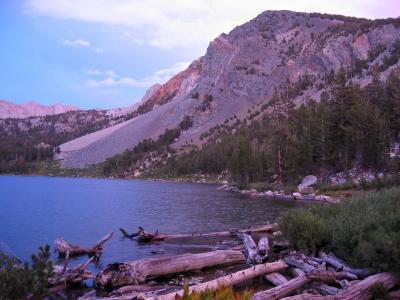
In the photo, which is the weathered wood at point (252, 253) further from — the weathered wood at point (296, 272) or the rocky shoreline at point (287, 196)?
the rocky shoreline at point (287, 196)

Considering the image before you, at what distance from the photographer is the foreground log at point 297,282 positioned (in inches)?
587

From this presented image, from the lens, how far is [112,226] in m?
41.3

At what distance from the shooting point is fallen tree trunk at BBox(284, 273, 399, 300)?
1439cm

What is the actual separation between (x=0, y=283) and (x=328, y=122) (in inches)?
2804

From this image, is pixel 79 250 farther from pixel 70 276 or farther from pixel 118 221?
pixel 118 221

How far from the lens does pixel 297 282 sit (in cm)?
1653

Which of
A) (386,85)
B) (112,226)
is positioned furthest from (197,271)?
(386,85)

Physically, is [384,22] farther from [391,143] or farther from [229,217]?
[229,217]

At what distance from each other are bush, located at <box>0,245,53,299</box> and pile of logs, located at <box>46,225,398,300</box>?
3.35 metres

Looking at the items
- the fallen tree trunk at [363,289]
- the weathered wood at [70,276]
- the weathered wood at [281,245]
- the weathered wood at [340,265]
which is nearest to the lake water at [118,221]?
the weathered wood at [70,276]

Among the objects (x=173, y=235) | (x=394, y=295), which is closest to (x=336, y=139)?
(x=173, y=235)

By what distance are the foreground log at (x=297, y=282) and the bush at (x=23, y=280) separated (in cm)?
663

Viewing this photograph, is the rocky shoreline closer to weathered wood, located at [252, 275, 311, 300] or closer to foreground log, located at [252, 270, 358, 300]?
foreground log, located at [252, 270, 358, 300]

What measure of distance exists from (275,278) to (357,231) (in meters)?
4.34
